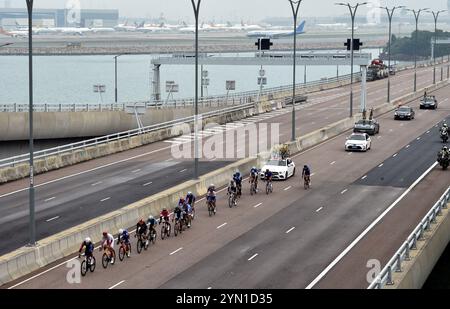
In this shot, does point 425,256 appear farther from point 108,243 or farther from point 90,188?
point 90,188

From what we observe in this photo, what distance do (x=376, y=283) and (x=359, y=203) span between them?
60.2 feet

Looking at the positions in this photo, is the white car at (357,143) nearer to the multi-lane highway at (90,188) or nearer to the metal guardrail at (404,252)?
the multi-lane highway at (90,188)

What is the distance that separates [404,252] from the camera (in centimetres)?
3073

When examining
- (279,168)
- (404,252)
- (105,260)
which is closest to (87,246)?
(105,260)

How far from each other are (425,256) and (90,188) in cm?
2179

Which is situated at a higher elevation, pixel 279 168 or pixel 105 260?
pixel 279 168

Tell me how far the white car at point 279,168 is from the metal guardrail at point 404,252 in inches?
524

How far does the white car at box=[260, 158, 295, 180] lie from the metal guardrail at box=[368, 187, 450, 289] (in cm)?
1332

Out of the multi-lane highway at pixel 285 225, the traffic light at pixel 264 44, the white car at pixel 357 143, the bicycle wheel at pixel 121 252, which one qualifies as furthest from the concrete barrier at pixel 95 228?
the traffic light at pixel 264 44

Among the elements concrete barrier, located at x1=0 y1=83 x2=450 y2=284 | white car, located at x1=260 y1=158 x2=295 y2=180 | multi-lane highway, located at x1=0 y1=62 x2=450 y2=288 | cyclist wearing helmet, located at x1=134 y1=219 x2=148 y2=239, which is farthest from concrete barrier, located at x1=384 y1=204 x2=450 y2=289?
white car, located at x1=260 y1=158 x2=295 y2=180

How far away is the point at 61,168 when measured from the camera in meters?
56.2

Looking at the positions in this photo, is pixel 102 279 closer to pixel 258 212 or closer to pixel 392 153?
pixel 258 212
